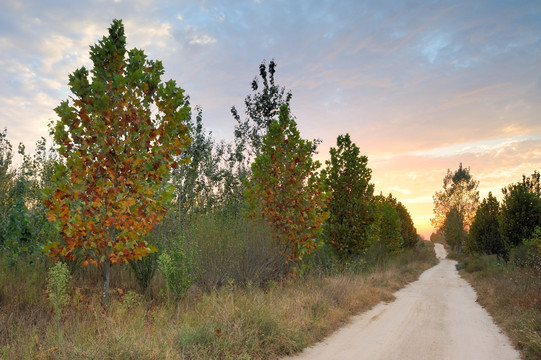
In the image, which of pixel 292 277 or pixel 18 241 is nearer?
pixel 18 241

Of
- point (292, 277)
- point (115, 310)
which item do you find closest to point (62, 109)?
point (115, 310)

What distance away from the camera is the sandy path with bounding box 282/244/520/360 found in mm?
6180

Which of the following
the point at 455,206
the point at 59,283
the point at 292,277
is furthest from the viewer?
the point at 455,206

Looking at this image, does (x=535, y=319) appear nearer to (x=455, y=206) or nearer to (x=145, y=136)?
(x=145, y=136)

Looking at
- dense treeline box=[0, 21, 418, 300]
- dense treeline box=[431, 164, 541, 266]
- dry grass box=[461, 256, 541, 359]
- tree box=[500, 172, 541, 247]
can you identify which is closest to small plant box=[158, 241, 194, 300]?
dense treeline box=[0, 21, 418, 300]

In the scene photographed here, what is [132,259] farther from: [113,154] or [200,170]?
[200,170]

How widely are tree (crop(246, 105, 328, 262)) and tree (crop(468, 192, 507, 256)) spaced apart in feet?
85.1

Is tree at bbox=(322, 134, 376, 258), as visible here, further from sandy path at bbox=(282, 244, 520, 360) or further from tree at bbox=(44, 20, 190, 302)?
tree at bbox=(44, 20, 190, 302)

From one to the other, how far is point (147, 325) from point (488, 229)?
34.3 metres

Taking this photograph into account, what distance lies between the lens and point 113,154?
628cm

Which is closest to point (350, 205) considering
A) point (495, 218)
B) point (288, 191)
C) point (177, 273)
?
point (288, 191)

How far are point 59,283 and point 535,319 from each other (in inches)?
359

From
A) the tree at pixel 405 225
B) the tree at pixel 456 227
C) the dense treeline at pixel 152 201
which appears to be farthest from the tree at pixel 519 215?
the tree at pixel 456 227

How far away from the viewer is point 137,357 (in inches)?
170
